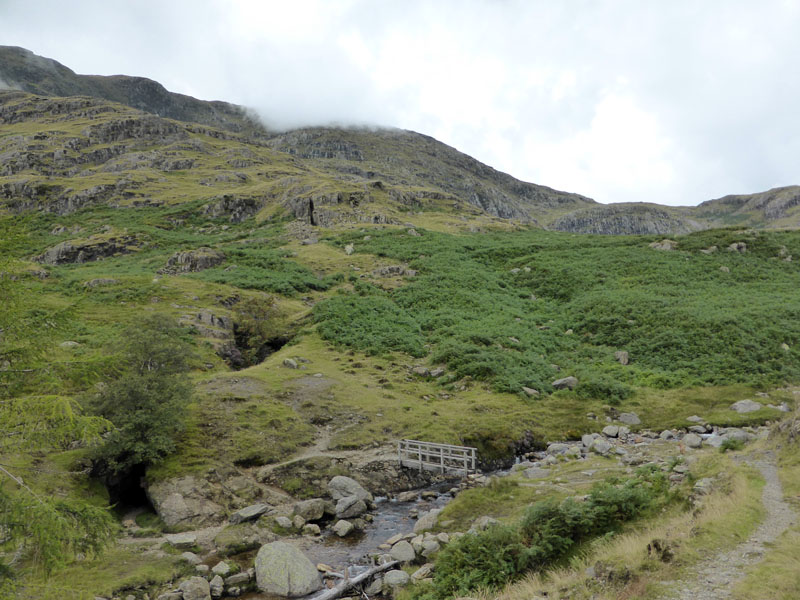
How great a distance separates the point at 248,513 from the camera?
19016mm

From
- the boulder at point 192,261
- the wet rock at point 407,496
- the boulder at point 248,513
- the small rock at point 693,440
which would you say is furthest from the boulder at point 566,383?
the boulder at point 192,261

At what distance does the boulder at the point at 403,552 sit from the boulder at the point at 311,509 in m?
4.68

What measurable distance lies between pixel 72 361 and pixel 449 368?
29.7m

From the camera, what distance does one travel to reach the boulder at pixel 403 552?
616 inches

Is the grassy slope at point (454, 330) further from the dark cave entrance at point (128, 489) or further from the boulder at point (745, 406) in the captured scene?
the dark cave entrance at point (128, 489)

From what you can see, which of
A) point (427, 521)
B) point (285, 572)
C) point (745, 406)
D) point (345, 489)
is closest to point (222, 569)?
point (285, 572)

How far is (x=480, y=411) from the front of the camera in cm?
3028

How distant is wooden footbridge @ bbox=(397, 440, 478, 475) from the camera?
24359 mm

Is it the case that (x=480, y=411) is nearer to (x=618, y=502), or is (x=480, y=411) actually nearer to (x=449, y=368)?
(x=449, y=368)

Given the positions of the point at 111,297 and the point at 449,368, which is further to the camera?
the point at 111,297

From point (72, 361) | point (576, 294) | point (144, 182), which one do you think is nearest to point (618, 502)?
point (72, 361)

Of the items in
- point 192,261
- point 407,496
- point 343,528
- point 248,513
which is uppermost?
point 192,261

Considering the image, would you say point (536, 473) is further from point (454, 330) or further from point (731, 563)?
point (454, 330)

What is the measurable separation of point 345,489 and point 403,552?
6412 mm
